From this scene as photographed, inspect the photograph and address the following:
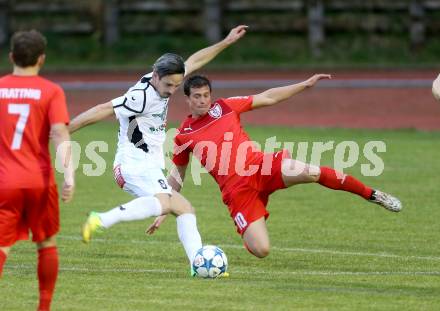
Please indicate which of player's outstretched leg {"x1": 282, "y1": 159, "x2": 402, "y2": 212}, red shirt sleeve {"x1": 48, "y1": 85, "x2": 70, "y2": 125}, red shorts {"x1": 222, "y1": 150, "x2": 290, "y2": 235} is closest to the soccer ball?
red shorts {"x1": 222, "y1": 150, "x2": 290, "y2": 235}

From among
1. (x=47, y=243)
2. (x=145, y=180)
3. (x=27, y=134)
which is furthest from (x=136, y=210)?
(x=27, y=134)

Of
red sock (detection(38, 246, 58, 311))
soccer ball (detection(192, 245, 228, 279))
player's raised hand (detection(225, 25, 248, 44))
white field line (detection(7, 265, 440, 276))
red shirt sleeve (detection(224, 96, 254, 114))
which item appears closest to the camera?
red sock (detection(38, 246, 58, 311))

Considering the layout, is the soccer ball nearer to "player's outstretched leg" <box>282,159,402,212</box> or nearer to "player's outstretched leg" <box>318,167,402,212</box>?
"player's outstretched leg" <box>282,159,402,212</box>

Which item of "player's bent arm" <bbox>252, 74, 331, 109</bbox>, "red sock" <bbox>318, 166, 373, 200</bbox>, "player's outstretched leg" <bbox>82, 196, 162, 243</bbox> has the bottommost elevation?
"player's outstretched leg" <bbox>82, 196, 162, 243</bbox>

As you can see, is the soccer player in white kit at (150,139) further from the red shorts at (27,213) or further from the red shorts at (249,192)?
the red shorts at (27,213)

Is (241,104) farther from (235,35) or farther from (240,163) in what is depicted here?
(235,35)

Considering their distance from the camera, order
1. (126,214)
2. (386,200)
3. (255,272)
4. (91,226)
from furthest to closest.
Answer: (386,200) < (255,272) < (126,214) < (91,226)

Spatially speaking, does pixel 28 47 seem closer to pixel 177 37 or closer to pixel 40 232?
pixel 40 232

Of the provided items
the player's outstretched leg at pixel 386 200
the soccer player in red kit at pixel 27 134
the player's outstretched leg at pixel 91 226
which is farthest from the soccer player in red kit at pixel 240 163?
the soccer player in red kit at pixel 27 134

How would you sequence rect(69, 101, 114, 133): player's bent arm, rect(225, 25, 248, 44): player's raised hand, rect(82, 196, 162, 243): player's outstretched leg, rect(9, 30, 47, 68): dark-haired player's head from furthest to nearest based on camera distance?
rect(225, 25, 248, 44): player's raised hand < rect(69, 101, 114, 133): player's bent arm < rect(82, 196, 162, 243): player's outstretched leg < rect(9, 30, 47, 68): dark-haired player's head

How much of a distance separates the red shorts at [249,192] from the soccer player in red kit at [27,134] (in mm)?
3032

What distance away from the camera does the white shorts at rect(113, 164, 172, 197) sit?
32.3 feet

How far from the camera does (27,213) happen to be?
7.80 metres

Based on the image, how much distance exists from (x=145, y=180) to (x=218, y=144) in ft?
3.23
